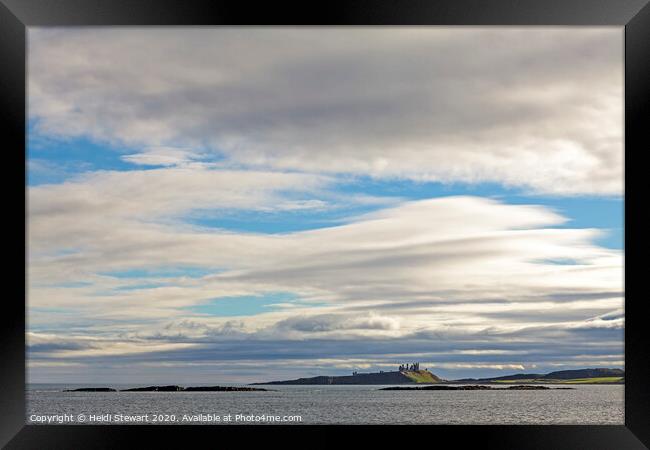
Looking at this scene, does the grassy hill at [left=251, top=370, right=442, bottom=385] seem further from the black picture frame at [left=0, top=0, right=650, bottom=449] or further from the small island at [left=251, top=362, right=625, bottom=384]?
the black picture frame at [left=0, top=0, right=650, bottom=449]

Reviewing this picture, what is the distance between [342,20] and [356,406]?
3508 centimetres

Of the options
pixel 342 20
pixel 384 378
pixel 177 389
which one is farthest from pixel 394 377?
pixel 342 20

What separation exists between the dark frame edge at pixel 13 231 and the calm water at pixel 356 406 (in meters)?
25.3

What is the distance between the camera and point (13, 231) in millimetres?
3953

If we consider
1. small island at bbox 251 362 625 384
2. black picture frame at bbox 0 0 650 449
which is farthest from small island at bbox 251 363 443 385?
black picture frame at bbox 0 0 650 449

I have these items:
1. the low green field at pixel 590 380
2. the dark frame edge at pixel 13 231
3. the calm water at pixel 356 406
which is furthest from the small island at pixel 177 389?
the dark frame edge at pixel 13 231

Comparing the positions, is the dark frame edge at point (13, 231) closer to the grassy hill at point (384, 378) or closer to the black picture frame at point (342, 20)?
the black picture frame at point (342, 20)

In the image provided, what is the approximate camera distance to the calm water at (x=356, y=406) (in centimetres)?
3275

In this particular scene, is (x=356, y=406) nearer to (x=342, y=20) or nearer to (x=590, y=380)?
(x=590, y=380)

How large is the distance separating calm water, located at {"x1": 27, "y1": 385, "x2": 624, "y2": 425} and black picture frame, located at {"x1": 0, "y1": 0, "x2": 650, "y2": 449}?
995 inches

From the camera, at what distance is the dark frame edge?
3883 millimetres

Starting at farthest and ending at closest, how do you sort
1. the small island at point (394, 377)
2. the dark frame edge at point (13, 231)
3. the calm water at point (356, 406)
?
the small island at point (394, 377)
the calm water at point (356, 406)
the dark frame edge at point (13, 231)

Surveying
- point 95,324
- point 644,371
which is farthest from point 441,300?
point 644,371

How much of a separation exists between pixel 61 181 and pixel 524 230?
20.9m
